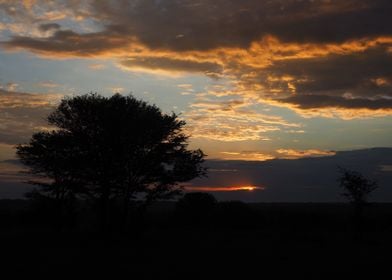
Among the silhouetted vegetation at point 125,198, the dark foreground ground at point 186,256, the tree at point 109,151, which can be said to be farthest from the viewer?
the tree at point 109,151

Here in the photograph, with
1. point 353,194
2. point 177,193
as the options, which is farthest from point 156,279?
point 353,194

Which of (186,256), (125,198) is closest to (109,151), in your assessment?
(125,198)

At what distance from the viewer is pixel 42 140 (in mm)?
42656

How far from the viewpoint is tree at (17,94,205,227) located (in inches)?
1629

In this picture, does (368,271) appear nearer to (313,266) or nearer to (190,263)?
(313,266)

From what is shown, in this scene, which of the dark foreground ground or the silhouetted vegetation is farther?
the silhouetted vegetation

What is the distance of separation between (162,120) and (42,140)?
32.3 feet

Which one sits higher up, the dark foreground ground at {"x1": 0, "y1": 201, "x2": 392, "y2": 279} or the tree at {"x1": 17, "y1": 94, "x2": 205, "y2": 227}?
the tree at {"x1": 17, "y1": 94, "x2": 205, "y2": 227}

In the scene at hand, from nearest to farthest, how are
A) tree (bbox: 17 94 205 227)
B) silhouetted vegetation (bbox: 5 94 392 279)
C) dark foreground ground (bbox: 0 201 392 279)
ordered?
dark foreground ground (bbox: 0 201 392 279)
silhouetted vegetation (bbox: 5 94 392 279)
tree (bbox: 17 94 205 227)

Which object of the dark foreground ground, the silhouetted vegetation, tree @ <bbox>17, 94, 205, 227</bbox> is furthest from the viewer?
tree @ <bbox>17, 94, 205, 227</bbox>

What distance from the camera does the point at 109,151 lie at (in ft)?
136

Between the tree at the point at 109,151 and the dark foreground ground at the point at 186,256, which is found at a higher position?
the tree at the point at 109,151

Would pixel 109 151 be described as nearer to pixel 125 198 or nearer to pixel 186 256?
pixel 125 198

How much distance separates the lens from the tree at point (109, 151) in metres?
41.4
